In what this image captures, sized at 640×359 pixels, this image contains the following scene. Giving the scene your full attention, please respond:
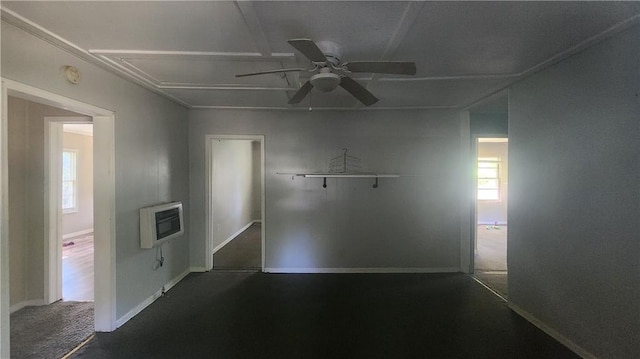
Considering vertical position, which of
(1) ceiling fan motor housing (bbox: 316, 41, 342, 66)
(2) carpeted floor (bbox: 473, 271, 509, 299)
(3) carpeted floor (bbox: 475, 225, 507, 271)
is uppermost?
(1) ceiling fan motor housing (bbox: 316, 41, 342, 66)

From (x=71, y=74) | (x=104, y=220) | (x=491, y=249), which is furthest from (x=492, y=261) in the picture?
(x=71, y=74)

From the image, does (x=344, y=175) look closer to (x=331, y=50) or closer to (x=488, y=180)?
(x=331, y=50)

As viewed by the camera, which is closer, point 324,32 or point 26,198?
point 324,32

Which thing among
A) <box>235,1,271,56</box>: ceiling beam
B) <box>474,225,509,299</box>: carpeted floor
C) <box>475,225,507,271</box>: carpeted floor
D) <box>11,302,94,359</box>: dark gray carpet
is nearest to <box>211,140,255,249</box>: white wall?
<box>11,302,94,359</box>: dark gray carpet

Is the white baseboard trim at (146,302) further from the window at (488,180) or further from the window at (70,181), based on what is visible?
the window at (488,180)

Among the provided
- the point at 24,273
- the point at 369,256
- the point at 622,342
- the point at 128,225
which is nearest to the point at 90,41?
the point at 128,225

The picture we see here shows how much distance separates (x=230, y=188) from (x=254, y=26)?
16.1ft

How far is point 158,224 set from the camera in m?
3.10

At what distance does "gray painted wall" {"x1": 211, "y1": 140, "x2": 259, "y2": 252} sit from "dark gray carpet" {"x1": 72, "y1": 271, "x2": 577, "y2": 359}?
187 cm

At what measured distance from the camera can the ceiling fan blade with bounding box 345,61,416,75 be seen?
1.84m

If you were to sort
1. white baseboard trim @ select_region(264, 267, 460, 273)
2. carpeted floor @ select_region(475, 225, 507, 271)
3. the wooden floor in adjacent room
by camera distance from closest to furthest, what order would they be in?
the wooden floor in adjacent room
white baseboard trim @ select_region(264, 267, 460, 273)
carpeted floor @ select_region(475, 225, 507, 271)

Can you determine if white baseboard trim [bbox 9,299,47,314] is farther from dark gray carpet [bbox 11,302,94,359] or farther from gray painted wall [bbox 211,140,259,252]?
gray painted wall [bbox 211,140,259,252]

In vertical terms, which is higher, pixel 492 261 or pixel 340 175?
pixel 340 175

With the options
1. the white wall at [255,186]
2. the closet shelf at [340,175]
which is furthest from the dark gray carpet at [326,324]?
the white wall at [255,186]
